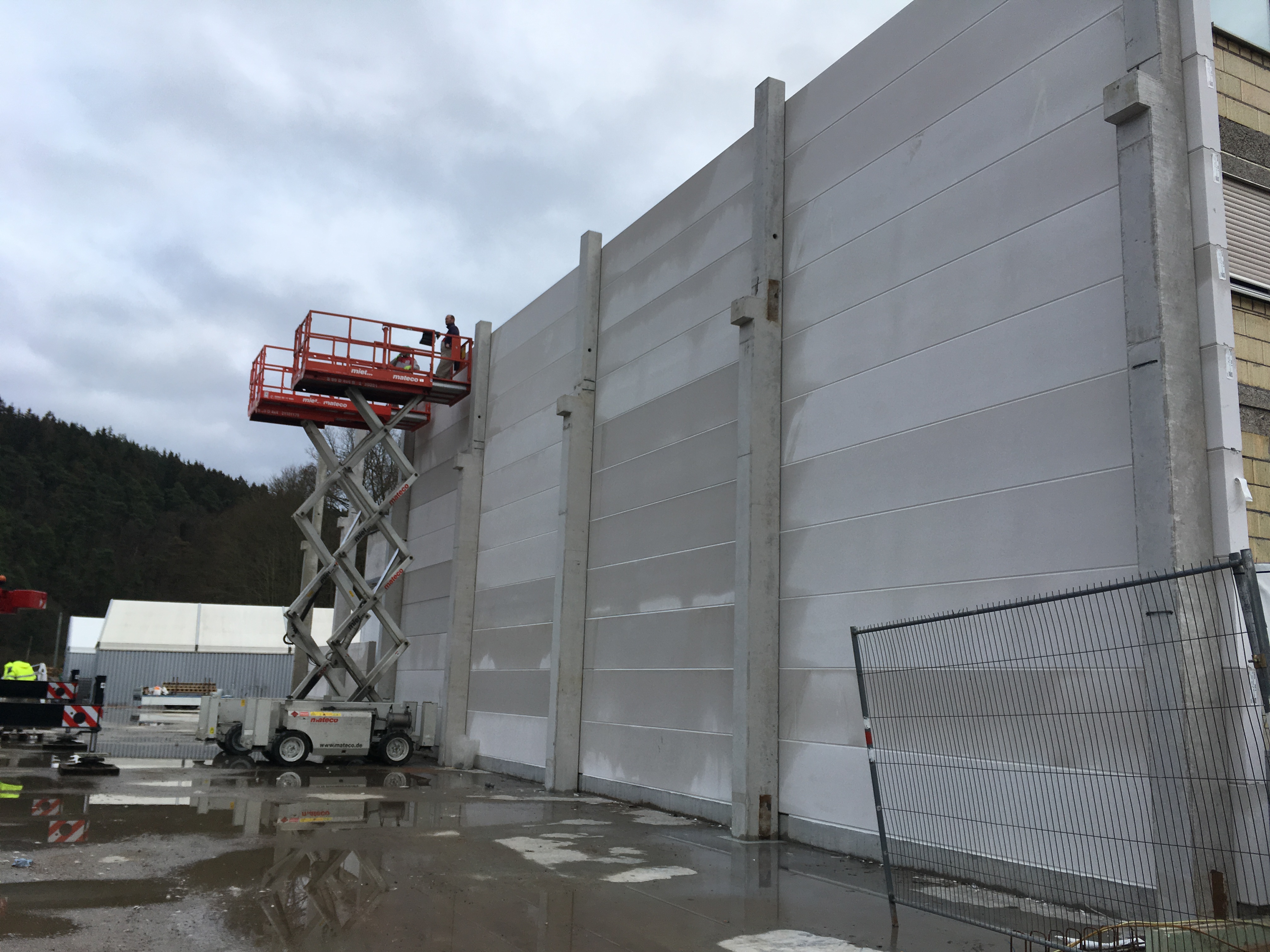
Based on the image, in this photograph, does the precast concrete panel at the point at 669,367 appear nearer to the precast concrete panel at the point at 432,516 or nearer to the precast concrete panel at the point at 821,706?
the precast concrete panel at the point at 821,706

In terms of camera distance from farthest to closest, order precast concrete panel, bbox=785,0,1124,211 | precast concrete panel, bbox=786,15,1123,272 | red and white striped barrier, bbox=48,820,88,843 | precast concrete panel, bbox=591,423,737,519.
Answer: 1. precast concrete panel, bbox=591,423,737,519
2. red and white striped barrier, bbox=48,820,88,843
3. precast concrete panel, bbox=785,0,1124,211
4. precast concrete panel, bbox=786,15,1123,272

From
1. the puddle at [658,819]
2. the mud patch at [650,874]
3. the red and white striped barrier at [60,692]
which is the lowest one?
the puddle at [658,819]

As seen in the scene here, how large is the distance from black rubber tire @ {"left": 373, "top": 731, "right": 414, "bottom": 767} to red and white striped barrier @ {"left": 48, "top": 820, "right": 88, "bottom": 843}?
900cm

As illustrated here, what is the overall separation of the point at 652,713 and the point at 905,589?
538 centimetres

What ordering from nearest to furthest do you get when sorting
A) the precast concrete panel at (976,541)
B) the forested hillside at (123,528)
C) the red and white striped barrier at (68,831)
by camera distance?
the precast concrete panel at (976,541) < the red and white striped barrier at (68,831) < the forested hillside at (123,528)

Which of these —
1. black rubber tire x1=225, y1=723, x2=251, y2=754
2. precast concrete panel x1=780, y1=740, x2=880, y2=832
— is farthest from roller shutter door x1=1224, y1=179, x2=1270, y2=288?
black rubber tire x1=225, y1=723, x2=251, y2=754

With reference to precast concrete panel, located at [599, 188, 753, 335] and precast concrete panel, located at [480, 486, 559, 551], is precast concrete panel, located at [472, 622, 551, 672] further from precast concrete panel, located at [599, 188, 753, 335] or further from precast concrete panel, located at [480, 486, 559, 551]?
precast concrete panel, located at [599, 188, 753, 335]

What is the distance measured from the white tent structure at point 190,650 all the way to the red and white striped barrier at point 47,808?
107ft

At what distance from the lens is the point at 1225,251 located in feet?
25.0

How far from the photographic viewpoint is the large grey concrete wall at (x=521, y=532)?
17.9 metres

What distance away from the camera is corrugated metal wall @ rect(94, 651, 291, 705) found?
44.8 m

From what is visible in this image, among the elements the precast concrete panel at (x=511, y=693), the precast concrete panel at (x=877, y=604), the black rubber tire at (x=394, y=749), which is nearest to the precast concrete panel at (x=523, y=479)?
the precast concrete panel at (x=511, y=693)

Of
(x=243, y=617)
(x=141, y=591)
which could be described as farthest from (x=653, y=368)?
(x=141, y=591)

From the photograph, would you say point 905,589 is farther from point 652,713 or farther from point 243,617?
point 243,617
